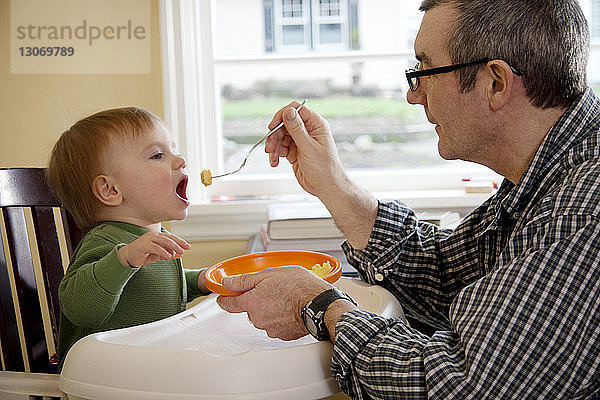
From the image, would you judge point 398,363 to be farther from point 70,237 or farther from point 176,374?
point 70,237

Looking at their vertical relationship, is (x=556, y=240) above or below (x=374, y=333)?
above

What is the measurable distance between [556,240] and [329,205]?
2.09ft

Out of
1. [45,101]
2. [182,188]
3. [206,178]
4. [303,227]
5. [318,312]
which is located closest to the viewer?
[318,312]

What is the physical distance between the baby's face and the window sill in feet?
2.73

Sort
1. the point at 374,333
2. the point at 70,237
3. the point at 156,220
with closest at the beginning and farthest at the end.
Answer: the point at 374,333 → the point at 156,220 → the point at 70,237

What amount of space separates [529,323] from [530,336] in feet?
0.06

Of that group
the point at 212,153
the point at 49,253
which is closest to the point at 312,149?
the point at 49,253

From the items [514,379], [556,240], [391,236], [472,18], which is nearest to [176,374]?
[514,379]

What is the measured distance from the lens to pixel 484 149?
1366 millimetres

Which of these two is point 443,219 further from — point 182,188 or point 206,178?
point 182,188

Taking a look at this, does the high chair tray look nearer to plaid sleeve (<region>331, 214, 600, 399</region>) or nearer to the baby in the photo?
plaid sleeve (<region>331, 214, 600, 399</region>)

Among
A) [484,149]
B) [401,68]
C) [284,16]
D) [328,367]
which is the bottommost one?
[328,367]

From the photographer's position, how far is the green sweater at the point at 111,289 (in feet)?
4.22

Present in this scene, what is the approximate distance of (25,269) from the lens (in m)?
1.53
